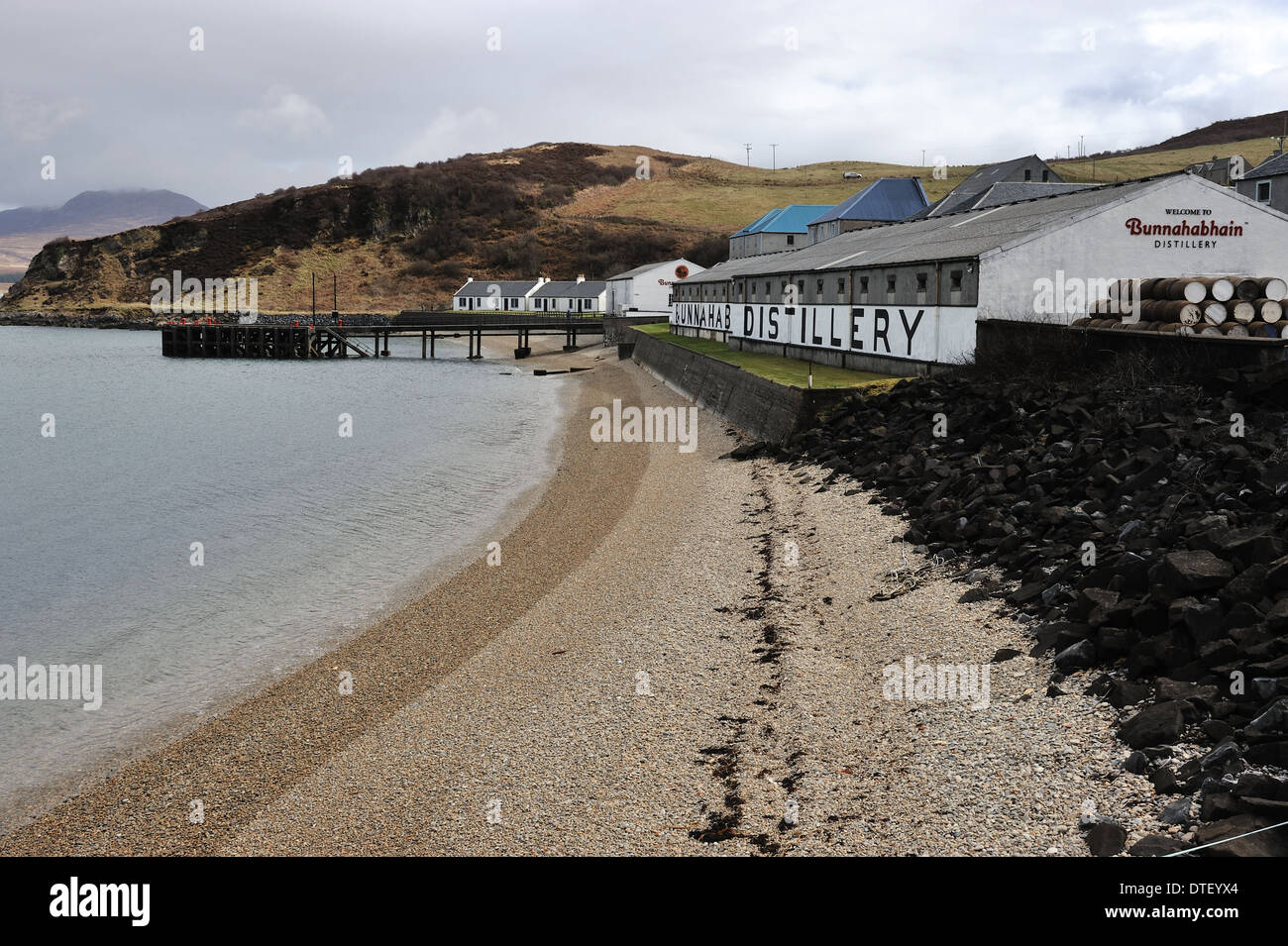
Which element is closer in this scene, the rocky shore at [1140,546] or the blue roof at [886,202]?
the rocky shore at [1140,546]

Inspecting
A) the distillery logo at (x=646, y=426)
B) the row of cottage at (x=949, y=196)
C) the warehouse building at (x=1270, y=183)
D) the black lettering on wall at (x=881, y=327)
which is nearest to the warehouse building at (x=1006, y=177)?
the row of cottage at (x=949, y=196)

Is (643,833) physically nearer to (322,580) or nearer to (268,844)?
(268,844)

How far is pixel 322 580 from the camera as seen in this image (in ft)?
59.6

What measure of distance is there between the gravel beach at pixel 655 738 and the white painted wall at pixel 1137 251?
1178 centimetres

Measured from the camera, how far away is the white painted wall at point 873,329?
26.8m

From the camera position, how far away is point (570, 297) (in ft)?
385

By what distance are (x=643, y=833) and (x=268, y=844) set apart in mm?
3537

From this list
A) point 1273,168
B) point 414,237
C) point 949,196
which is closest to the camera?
point 1273,168

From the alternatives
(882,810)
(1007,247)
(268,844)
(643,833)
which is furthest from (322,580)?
(1007,247)

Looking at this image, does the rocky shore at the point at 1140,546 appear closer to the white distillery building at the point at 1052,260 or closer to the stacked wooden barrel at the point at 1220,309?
the stacked wooden barrel at the point at 1220,309

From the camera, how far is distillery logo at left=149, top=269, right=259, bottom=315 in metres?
145

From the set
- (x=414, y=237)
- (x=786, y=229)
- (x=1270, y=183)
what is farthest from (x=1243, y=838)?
(x=414, y=237)

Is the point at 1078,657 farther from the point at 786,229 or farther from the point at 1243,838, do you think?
the point at 786,229
